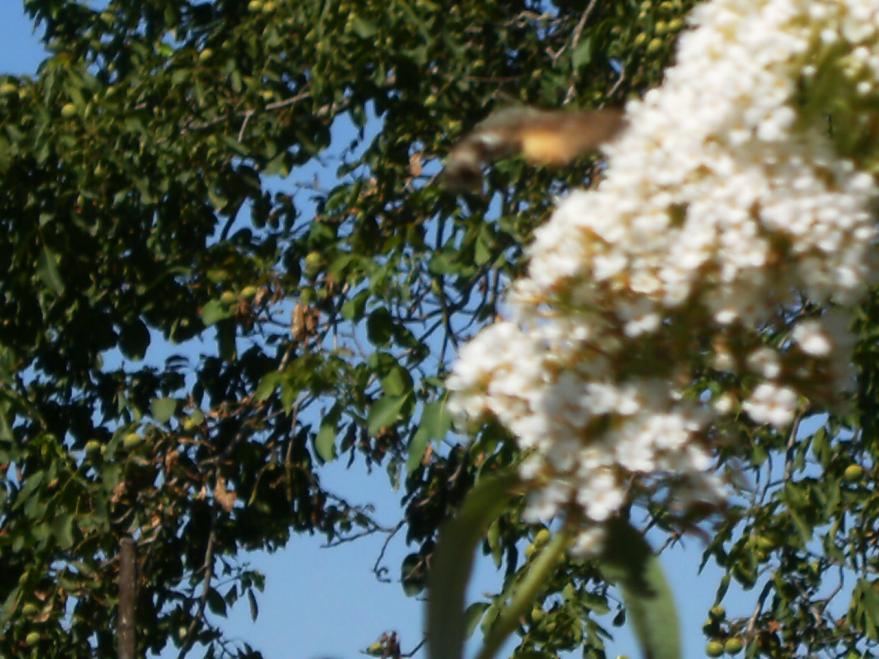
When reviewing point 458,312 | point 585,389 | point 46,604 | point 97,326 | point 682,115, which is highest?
point 97,326

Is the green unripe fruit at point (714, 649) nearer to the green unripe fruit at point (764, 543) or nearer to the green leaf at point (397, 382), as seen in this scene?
the green unripe fruit at point (764, 543)

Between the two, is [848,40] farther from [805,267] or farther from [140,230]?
[140,230]

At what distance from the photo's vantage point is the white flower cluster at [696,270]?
0.64m

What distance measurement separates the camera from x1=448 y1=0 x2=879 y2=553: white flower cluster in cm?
64

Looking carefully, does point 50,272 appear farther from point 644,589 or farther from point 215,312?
point 644,589

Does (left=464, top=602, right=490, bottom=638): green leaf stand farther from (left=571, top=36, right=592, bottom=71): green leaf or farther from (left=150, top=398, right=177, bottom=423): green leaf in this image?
(left=571, top=36, right=592, bottom=71): green leaf

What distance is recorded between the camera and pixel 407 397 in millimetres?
2615

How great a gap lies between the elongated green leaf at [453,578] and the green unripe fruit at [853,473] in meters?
2.11

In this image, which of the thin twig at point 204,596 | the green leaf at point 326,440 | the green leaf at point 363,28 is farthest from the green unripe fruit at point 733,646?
the green leaf at point 363,28

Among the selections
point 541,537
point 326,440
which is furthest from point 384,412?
point 541,537

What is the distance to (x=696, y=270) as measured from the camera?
2.10 ft

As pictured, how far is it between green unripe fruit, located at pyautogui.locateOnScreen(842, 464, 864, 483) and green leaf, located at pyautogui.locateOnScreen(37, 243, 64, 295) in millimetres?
1402

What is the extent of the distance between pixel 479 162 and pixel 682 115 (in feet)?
0.39

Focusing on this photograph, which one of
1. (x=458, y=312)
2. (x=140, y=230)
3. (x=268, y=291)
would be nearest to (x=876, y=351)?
(x=458, y=312)
